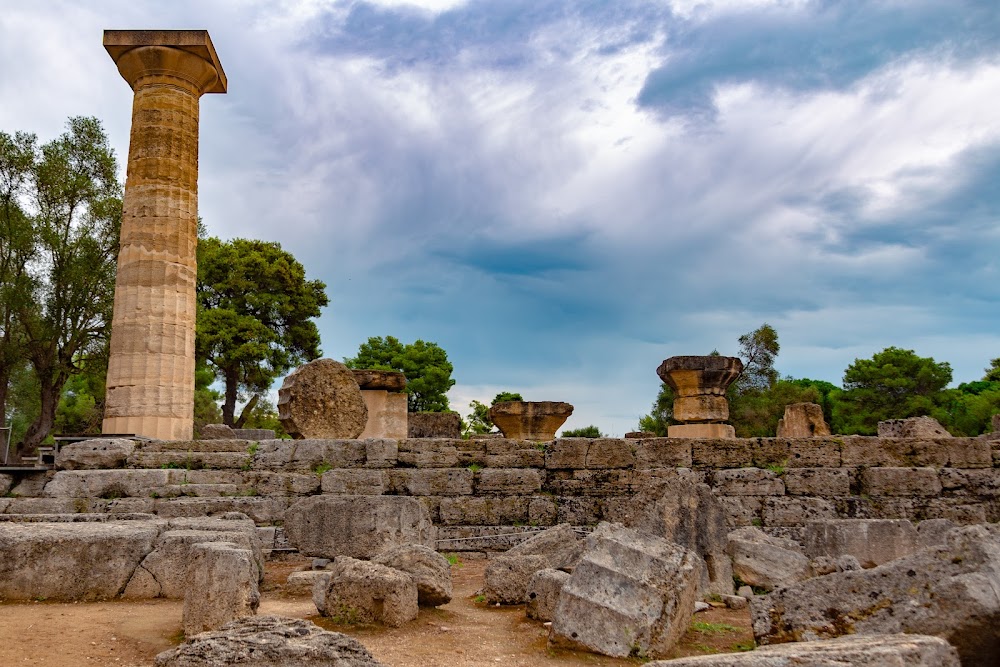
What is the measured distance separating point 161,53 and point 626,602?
1354 cm

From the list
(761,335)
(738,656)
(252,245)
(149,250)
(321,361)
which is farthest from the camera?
(761,335)

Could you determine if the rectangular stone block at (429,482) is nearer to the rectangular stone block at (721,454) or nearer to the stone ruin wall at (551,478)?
the stone ruin wall at (551,478)

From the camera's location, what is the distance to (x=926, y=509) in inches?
368

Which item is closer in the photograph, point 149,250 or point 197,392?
point 149,250

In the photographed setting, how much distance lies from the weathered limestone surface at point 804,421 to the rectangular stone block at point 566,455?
1025cm

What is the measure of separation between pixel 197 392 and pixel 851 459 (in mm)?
31844

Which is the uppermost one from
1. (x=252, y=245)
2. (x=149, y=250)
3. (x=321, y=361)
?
(x=252, y=245)

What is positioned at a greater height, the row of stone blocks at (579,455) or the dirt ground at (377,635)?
the row of stone blocks at (579,455)

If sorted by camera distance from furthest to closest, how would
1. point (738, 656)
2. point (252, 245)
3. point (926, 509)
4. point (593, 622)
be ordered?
point (252, 245), point (926, 509), point (593, 622), point (738, 656)

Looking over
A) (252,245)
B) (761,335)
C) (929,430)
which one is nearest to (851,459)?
(929,430)

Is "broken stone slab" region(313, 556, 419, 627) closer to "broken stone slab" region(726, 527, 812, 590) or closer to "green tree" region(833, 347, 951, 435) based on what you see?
"broken stone slab" region(726, 527, 812, 590)

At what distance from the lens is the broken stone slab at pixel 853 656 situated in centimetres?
277

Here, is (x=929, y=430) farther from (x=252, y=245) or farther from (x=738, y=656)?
(x=252, y=245)

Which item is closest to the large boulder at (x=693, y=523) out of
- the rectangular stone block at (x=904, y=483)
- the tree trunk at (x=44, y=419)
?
the rectangular stone block at (x=904, y=483)
